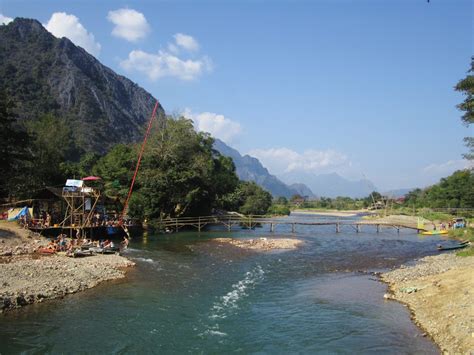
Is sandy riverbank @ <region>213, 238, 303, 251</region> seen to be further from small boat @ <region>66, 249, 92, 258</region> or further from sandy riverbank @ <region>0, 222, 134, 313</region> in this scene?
small boat @ <region>66, 249, 92, 258</region>

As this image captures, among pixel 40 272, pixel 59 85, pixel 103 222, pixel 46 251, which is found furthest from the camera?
pixel 59 85

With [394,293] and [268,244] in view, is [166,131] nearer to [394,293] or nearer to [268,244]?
[268,244]

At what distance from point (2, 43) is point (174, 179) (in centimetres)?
13877

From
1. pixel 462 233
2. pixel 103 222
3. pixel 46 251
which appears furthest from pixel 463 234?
pixel 46 251

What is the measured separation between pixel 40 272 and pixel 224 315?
1142cm

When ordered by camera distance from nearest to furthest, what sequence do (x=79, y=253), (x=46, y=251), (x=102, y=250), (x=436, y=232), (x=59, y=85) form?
(x=79, y=253) → (x=46, y=251) → (x=102, y=250) → (x=436, y=232) → (x=59, y=85)

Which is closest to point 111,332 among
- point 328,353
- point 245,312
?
point 245,312

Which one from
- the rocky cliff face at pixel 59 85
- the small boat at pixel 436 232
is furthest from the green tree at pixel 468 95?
the rocky cliff face at pixel 59 85

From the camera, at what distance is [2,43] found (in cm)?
15412

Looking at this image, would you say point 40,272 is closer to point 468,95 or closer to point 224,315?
point 224,315

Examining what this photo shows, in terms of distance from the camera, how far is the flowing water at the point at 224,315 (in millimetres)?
14422

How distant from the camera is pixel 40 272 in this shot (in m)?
22.5

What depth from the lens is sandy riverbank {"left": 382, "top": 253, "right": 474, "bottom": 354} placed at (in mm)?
13742

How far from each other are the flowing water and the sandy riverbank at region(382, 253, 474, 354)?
0.64 meters
